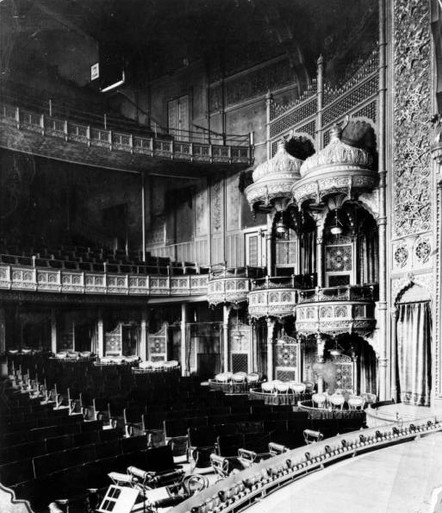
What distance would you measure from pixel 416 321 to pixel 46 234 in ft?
62.7

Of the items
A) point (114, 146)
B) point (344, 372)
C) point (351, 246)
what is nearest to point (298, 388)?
point (344, 372)

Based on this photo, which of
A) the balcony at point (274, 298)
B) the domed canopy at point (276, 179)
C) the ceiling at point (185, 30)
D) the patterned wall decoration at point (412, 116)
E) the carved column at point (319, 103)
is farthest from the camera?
the ceiling at point (185, 30)

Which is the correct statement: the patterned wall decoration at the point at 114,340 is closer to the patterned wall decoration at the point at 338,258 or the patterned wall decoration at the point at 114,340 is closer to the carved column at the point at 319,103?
the patterned wall decoration at the point at 338,258

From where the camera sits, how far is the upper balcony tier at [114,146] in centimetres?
1850

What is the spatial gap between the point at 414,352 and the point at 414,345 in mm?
148

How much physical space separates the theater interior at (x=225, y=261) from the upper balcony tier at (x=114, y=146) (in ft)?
0.32

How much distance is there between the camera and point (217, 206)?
73.4 ft

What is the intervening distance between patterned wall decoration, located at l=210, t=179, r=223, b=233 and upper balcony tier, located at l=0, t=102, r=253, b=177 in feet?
3.18

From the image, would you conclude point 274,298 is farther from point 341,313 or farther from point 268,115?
point 268,115

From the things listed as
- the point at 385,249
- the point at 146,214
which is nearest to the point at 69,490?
the point at 385,249

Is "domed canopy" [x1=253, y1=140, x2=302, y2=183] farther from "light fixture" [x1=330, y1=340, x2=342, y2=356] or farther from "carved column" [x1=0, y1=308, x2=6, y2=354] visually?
"carved column" [x1=0, y1=308, x2=6, y2=354]

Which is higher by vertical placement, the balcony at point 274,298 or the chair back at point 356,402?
the balcony at point 274,298

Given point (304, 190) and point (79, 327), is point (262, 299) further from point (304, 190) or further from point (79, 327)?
point (79, 327)

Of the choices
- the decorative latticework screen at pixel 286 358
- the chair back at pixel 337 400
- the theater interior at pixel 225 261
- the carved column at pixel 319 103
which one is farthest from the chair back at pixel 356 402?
the carved column at pixel 319 103
